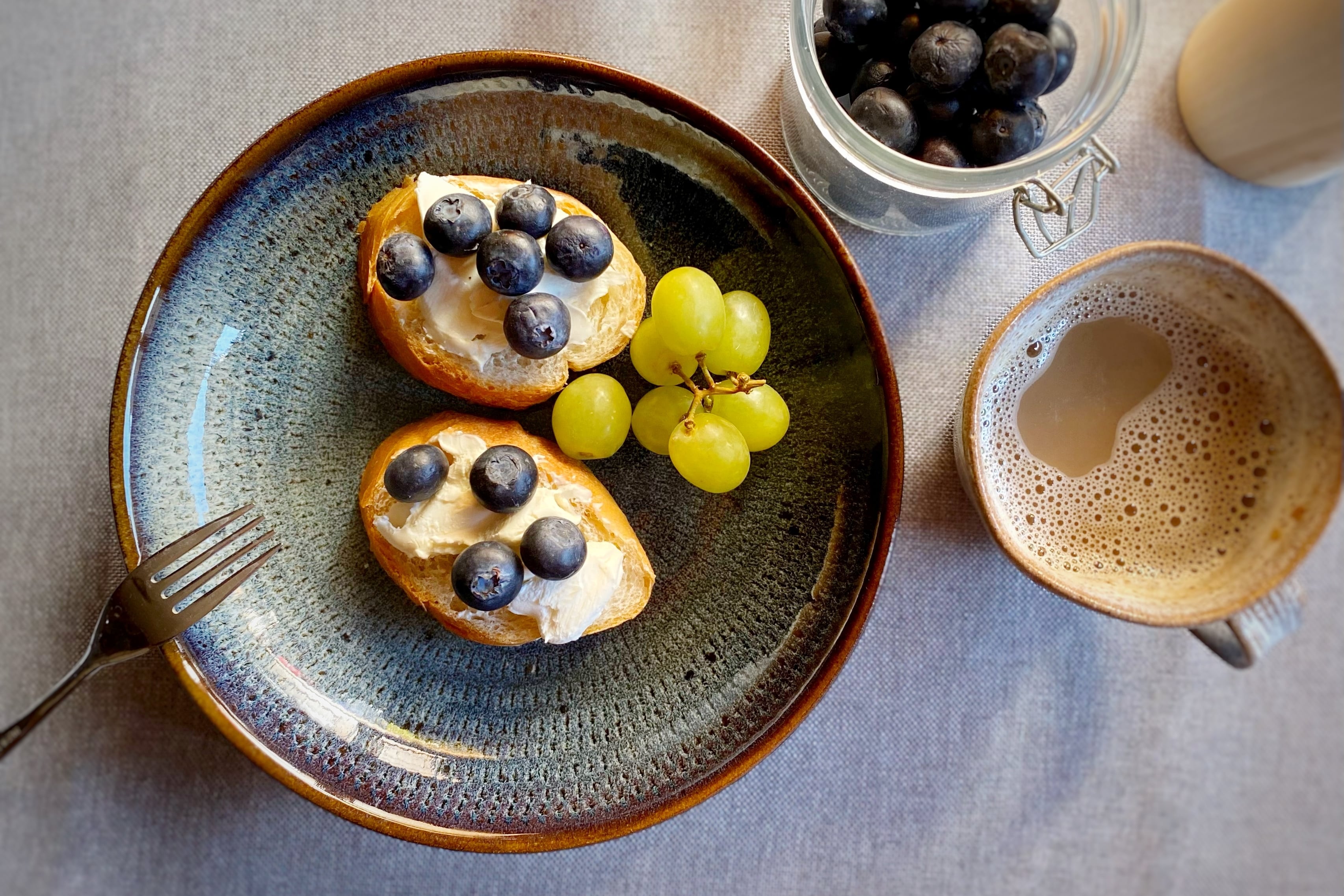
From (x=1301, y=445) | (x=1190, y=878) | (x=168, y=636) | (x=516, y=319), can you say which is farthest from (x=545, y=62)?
(x=1190, y=878)

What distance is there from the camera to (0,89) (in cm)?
97

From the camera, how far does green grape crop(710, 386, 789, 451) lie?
84 cm

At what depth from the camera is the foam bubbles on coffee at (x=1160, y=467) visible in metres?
0.90

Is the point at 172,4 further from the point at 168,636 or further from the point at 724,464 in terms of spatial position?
the point at 724,464

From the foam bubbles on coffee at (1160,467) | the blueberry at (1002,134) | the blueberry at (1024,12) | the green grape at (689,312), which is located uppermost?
the blueberry at (1024,12)

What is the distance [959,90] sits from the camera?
0.79 metres

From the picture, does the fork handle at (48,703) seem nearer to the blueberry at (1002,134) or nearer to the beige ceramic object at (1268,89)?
the blueberry at (1002,134)

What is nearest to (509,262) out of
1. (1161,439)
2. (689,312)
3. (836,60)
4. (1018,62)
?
(689,312)

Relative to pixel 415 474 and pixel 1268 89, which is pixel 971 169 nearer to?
pixel 1268 89

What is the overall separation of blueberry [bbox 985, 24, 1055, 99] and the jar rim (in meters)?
0.05

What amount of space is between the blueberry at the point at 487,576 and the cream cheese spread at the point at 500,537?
0.08 ft

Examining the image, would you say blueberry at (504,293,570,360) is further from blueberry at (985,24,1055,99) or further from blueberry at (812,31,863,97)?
blueberry at (985,24,1055,99)

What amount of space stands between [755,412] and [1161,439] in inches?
18.7

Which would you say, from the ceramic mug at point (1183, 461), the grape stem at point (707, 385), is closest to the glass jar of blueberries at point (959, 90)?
the ceramic mug at point (1183, 461)
